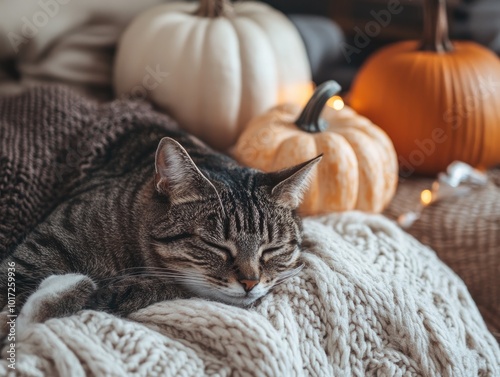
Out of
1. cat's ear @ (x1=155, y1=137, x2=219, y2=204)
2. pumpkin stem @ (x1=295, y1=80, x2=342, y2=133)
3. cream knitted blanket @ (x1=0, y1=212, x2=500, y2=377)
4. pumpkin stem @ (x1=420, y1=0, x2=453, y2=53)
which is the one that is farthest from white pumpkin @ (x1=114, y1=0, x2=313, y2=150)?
cat's ear @ (x1=155, y1=137, x2=219, y2=204)

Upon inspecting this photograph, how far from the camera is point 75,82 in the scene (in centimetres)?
174

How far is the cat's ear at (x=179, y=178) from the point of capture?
1.01m

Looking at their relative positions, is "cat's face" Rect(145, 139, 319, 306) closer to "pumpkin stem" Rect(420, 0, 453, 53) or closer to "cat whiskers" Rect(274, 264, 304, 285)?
"cat whiskers" Rect(274, 264, 304, 285)

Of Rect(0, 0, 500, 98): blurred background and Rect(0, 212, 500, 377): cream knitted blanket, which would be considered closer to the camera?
Rect(0, 212, 500, 377): cream knitted blanket

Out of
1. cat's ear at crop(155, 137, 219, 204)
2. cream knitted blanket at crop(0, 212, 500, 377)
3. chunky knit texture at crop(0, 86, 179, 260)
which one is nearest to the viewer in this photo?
cream knitted blanket at crop(0, 212, 500, 377)

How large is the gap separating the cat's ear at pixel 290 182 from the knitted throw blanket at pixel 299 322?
118mm

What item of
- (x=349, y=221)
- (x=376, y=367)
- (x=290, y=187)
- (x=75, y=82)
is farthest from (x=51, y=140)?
(x=376, y=367)

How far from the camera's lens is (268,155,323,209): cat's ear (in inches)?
42.3

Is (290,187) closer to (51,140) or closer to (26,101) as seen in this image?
(51,140)

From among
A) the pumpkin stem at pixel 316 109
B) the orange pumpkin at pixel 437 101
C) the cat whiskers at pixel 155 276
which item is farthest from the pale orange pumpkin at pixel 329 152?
the cat whiskers at pixel 155 276

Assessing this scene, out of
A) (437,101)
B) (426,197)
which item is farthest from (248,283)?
(437,101)

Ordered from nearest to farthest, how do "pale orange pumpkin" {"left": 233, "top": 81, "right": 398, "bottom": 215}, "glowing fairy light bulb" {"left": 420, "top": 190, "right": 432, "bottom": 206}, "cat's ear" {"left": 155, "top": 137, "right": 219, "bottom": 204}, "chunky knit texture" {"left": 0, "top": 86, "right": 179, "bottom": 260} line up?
"cat's ear" {"left": 155, "top": 137, "right": 219, "bottom": 204}
"chunky knit texture" {"left": 0, "top": 86, "right": 179, "bottom": 260}
"pale orange pumpkin" {"left": 233, "top": 81, "right": 398, "bottom": 215}
"glowing fairy light bulb" {"left": 420, "top": 190, "right": 432, "bottom": 206}

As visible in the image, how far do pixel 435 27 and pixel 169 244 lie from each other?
1067 millimetres

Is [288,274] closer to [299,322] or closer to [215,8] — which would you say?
[299,322]
